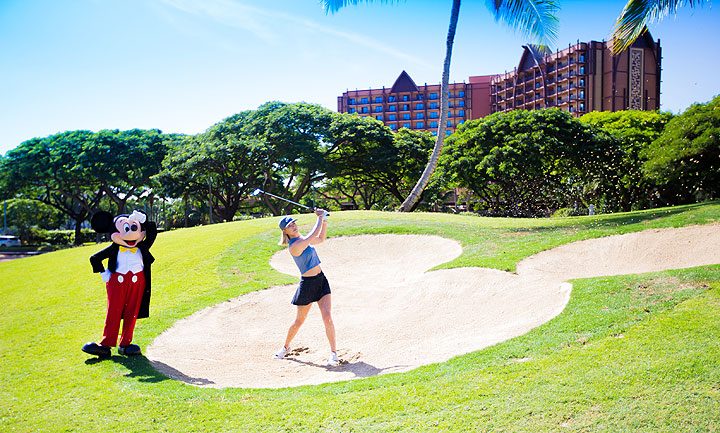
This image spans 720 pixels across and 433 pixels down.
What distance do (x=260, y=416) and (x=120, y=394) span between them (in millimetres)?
2131

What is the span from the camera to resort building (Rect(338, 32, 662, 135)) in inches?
2933

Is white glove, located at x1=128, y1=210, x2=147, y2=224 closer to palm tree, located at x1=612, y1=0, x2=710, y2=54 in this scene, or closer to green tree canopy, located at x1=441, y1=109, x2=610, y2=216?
palm tree, located at x1=612, y1=0, x2=710, y2=54

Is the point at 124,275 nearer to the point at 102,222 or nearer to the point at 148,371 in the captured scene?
the point at 102,222

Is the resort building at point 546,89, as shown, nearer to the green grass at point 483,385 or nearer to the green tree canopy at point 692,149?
the green tree canopy at point 692,149

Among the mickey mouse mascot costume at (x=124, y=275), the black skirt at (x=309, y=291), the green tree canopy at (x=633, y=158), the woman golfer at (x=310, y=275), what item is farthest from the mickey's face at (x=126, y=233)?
the green tree canopy at (x=633, y=158)

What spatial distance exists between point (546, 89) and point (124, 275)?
86454mm

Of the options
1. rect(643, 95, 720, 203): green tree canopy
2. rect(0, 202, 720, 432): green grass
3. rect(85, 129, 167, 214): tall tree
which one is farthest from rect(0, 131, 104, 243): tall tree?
rect(643, 95, 720, 203): green tree canopy

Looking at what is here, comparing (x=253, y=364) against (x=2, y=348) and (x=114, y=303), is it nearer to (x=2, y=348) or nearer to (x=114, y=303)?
(x=114, y=303)

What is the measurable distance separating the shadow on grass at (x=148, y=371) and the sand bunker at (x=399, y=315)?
62 mm

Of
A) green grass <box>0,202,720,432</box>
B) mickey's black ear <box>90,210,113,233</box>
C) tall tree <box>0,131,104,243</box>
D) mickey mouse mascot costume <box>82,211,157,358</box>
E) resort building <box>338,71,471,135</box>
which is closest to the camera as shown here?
green grass <box>0,202,720,432</box>

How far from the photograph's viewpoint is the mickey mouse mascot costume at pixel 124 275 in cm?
786

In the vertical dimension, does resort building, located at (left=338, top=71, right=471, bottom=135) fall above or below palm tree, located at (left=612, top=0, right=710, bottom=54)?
above

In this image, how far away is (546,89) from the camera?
83.4m

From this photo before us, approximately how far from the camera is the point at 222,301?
11875 mm
